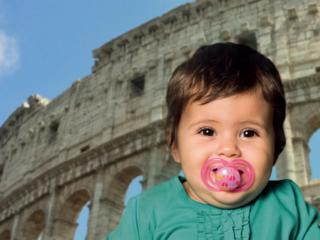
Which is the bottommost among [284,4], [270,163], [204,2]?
[270,163]

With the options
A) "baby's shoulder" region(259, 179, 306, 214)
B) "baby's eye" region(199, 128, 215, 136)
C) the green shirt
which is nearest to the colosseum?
"baby's shoulder" region(259, 179, 306, 214)

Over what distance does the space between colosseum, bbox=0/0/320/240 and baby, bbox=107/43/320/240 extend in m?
9.87

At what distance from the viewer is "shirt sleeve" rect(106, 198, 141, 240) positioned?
1.93m

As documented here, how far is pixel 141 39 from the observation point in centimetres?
1920

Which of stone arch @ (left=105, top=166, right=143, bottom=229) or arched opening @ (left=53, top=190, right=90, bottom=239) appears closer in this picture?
stone arch @ (left=105, top=166, right=143, bottom=229)

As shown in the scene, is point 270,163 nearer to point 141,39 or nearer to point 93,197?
point 93,197

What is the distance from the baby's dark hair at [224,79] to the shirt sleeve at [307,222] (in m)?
0.25

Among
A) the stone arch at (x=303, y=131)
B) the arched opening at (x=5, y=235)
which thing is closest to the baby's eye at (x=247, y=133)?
the stone arch at (x=303, y=131)

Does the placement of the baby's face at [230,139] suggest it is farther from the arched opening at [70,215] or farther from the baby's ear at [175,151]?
the arched opening at [70,215]

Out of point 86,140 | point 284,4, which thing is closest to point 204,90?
point 284,4

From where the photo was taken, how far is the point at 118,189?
15773 millimetres

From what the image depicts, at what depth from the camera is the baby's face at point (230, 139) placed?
1.81m

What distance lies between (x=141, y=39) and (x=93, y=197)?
23.5 ft

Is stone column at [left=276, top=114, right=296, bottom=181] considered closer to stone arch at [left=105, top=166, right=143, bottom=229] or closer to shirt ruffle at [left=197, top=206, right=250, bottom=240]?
stone arch at [left=105, top=166, right=143, bottom=229]
